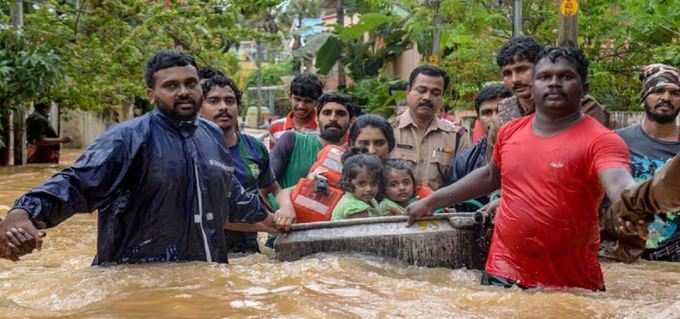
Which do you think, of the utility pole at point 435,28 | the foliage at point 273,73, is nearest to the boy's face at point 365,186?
the utility pole at point 435,28

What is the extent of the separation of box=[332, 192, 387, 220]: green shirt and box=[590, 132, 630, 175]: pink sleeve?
2.07 metres

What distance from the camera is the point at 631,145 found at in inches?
230

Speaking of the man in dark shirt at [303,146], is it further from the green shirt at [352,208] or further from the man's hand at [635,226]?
the man's hand at [635,226]

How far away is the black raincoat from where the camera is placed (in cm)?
437

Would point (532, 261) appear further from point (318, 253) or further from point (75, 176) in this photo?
point (75, 176)

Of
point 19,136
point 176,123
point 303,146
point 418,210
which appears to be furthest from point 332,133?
point 19,136

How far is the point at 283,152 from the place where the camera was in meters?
6.64

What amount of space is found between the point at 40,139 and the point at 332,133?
1178cm

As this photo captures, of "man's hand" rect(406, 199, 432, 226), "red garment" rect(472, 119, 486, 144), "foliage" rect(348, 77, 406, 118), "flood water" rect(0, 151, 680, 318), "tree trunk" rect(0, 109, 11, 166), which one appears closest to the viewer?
"flood water" rect(0, 151, 680, 318)

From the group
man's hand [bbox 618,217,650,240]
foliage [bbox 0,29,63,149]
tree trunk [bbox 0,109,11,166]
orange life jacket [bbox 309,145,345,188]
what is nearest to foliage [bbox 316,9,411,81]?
tree trunk [bbox 0,109,11,166]

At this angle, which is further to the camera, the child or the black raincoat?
the child

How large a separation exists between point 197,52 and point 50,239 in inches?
399

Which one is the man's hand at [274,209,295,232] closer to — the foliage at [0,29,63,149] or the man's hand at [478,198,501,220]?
the man's hand at [478,198,501,220]

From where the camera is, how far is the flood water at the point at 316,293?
13.1ft
